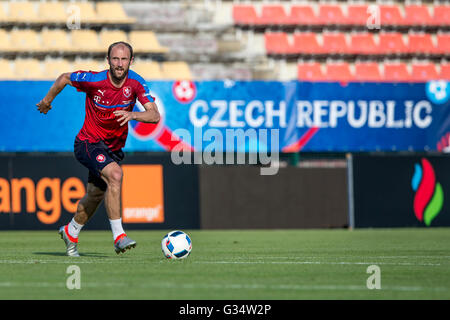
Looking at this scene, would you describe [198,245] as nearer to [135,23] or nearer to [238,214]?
[238,214]

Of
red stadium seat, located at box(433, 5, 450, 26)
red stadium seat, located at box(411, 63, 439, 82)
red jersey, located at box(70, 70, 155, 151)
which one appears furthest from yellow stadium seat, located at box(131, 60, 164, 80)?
red jersey, located at box(70, 70, 155, 151)

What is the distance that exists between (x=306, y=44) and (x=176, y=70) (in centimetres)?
539

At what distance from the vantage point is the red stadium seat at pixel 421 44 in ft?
105

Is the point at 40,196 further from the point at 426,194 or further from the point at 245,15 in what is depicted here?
the point at 245,15

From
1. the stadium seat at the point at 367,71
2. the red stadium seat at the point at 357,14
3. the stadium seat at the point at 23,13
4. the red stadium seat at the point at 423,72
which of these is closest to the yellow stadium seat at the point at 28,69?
the stadium seat at the point at 23,13

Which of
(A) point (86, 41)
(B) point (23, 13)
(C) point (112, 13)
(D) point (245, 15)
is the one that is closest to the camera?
(B) point (23, 13)

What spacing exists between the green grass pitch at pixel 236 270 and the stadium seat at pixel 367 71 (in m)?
17.2

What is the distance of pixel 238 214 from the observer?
1780 centimetres

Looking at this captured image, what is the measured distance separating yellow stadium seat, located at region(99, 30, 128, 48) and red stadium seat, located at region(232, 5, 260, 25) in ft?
13.4

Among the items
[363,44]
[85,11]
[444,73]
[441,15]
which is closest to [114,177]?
[85,11]

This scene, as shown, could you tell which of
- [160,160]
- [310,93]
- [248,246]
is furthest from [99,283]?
[310,93]

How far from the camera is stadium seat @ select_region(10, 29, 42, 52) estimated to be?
91.0ft

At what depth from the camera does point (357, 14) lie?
104 ft
